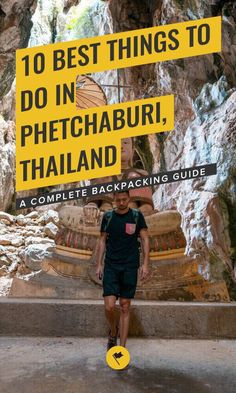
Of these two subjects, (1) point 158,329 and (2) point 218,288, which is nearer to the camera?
(1) point 158,329

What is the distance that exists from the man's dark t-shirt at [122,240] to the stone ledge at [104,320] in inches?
36.4

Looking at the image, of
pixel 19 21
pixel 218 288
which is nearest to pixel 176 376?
pixel 218 288

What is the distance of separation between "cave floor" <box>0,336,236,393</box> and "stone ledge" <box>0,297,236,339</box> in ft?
0.36

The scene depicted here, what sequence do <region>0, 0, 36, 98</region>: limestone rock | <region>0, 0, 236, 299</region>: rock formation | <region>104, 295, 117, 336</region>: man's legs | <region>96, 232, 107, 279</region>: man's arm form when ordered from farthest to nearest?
<region>0, 0, 236, 299</region>: rock formation
<region>0, 0, 36, 98</region>: limestone rock
<region>96, 232, 107, 279</region>: man's arm
<region>104, 295, 117, 336</region>: man's legs

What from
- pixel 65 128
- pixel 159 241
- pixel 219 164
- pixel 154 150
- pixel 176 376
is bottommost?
pixel 176 376

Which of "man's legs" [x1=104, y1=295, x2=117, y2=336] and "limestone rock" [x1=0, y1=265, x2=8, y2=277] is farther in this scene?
"limestone rock" [x1=0, y1=265, x2=8, y2=277]

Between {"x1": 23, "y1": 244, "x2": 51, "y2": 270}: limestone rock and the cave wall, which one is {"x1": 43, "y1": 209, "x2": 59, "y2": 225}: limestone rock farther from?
{"x1": 23, "y1": 244, "x2": 51, "y2": 270}: limestone rock

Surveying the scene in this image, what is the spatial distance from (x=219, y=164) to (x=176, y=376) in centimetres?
651

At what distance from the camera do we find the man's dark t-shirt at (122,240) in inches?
89.4

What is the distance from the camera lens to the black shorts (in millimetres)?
2250

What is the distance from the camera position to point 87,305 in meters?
3.06

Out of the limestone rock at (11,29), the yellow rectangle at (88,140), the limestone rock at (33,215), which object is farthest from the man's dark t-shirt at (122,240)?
the limestone rock at (33,215)

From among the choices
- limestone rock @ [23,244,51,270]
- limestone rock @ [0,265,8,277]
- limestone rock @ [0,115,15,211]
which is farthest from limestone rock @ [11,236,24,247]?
limestone rock @ [0,115,15,211]

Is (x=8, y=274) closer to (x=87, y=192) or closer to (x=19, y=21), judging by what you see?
(x=19, y=21)
